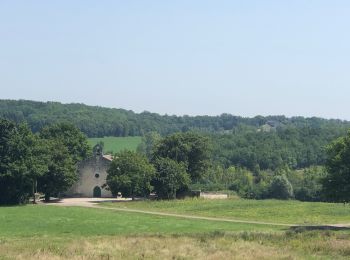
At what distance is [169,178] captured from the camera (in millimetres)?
82500

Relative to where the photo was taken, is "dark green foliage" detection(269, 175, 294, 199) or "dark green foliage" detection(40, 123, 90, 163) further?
"dark green foliage" detection(269, 175, 294, 199)

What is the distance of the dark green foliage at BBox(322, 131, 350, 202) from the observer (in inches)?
2162

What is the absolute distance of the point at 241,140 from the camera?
539 feet

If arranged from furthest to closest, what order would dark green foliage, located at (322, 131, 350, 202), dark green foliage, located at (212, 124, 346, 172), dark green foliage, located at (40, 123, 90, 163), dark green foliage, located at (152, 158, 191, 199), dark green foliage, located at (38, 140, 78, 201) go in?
1. dark green foliage, located at (212, 124, 346, 172)
2. dark green foliage, located at (40, 123, 90, 163)
3. dark green foliage, located at (152, 158, 191, 199)
4. dark green foliage, located at (38, 140, 78, 201)
5. dark green foliage, located at (322, 131, 350, 202)

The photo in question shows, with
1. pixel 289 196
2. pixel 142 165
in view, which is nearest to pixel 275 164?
pixel 289 196

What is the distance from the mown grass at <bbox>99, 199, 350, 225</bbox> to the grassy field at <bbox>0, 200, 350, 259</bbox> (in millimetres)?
8027

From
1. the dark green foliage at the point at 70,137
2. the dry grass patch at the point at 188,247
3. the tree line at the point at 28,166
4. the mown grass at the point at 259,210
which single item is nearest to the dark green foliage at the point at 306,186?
the mown grass at the point at 259,210

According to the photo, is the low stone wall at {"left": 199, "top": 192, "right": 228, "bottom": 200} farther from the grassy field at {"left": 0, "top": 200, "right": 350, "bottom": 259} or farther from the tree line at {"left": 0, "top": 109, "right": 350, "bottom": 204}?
the grassy field at {"left": 0, "top": 200, "right": 350, "bottom": 259}

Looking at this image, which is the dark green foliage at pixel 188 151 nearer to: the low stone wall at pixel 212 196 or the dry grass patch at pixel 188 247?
the low stone wall at pixel 212 196

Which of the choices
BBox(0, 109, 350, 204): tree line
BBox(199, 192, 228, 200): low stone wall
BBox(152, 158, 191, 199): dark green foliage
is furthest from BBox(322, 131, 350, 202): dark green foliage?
BBox(199, 192, 228, 200): low stone wall

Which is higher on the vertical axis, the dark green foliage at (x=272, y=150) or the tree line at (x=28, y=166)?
the dark green foliage at (x=272, y=150)

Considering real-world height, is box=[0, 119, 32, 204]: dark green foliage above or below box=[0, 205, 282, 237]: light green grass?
above

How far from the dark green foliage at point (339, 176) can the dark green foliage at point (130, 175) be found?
95.2 ft

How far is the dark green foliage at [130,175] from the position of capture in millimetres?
79000
